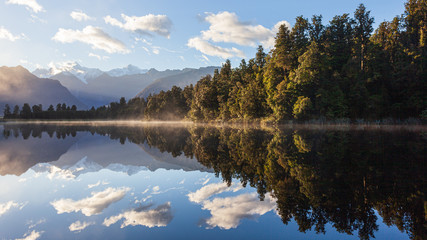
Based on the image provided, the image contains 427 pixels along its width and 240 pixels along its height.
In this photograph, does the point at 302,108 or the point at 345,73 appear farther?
the point at 345,73

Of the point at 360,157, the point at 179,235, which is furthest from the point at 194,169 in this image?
the point at 360,157

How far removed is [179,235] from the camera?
20.7 ft

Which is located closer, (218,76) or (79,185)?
(79,185)

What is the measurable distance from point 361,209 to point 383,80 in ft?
220

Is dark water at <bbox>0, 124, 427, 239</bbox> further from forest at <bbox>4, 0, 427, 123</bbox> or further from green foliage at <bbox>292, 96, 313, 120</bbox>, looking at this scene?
forest at <bbox>4, 0, 427, 123</bbox>

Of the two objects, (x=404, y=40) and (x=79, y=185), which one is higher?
(x=404, y=40)

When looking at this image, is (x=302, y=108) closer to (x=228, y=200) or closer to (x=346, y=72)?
(x=346, y=72)

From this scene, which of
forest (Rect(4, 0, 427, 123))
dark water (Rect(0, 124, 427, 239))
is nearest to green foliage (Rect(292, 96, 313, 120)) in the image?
forest (Rect(4, 0, 427, 123))

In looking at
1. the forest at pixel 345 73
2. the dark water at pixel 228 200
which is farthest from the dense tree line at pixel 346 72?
the dark water at pixel 228 200

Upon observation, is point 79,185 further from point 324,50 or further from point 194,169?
point 324,50

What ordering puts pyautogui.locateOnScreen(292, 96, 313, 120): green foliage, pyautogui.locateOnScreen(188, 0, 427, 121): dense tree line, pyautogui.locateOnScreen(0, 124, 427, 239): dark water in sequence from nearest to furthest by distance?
pyautogui.locateOnScreen(0, 124, 427, 239): dark water, pyautogui.locateOnScreen(292, 96, 313, 120): green foliage, pyautogui.locateOnScreen(188, 0, 427, 121): dense tree line

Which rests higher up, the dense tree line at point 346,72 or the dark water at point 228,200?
the dense tree line at point 346,72

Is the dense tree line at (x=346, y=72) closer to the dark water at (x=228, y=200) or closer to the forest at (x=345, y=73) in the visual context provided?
the forest at (x=345, y=73)

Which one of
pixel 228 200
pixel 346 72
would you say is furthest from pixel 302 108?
pixel 228 200
